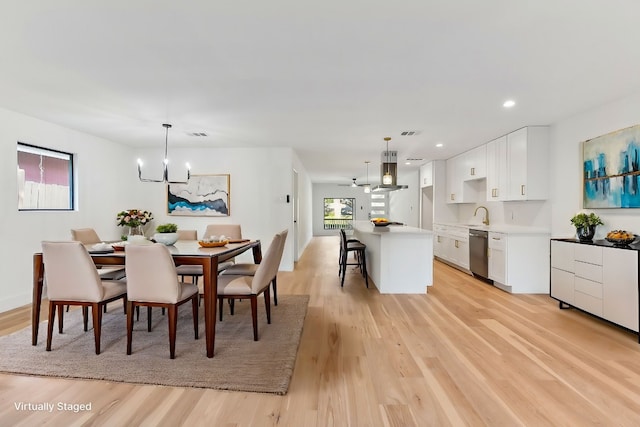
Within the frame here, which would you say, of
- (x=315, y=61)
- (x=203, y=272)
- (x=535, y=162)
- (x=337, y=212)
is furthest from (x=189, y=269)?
(x=337, y=212)

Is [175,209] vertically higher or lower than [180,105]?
lower

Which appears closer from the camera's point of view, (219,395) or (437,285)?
(219,395)

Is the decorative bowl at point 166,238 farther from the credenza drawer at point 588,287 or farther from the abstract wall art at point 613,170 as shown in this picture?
the abstract wall art at point 613,170

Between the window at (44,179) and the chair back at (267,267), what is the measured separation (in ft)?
11.1

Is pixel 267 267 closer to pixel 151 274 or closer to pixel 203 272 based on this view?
pixel 203 272

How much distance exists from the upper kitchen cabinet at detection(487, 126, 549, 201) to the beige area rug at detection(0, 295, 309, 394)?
3.71 m

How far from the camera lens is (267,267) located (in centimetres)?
287

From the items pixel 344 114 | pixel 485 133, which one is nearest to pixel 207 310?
pixel 344 114

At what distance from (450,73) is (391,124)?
1569 millimetres

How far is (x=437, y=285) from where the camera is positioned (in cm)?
484

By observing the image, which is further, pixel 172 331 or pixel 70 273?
pixel 70 273

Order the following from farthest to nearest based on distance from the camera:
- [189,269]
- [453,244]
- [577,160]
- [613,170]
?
[453,244] → [577,160] → [189,269] → [613,170]

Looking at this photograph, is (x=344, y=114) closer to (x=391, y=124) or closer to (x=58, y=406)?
(x=391, y=124)

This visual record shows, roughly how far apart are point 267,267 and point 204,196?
3.58 metres
